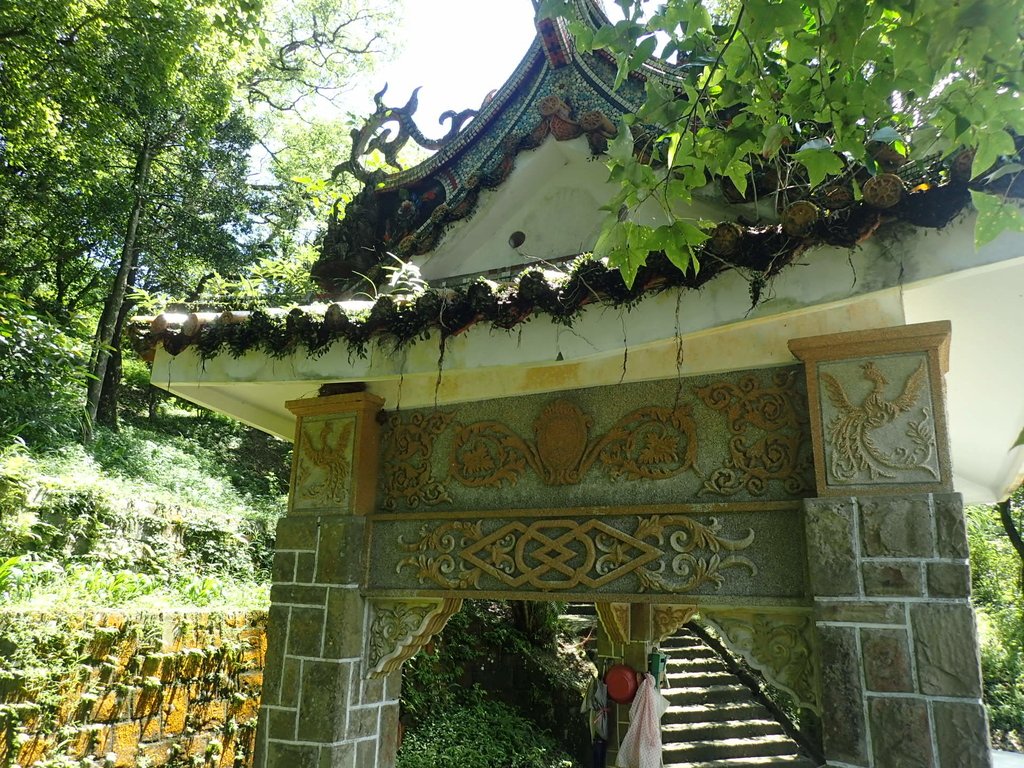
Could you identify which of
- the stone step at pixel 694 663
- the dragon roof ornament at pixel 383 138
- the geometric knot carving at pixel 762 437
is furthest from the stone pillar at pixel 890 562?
the stone step at pixel 694 663

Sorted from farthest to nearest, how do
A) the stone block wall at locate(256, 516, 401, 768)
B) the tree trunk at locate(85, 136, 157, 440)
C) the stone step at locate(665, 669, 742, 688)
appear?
1. the tree trunk at locate(85, 136, 157, 440)
2. the stone step at locate(665, 669, 742, 688)
3. the stone block wall at locate(256, 516, 401, 768)

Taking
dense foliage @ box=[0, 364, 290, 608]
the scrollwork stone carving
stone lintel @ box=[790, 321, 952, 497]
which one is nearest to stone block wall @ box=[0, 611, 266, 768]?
dense foliage @ box=[0, 364, 290, 608]

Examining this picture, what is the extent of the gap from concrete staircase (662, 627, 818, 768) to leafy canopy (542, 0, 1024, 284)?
735cm

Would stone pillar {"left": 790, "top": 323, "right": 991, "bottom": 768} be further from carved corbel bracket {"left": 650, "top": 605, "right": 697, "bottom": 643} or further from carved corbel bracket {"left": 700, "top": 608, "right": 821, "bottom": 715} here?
carved corbel bracket {"left": 650, "top": 605, "right": 697, "bottom": 643}

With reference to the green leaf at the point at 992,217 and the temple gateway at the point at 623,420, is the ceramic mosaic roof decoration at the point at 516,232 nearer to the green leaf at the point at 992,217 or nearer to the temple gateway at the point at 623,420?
the temple gateway at the point at 623,420

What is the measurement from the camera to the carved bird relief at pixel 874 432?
266 centimetres

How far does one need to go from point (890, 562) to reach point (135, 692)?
458 cm

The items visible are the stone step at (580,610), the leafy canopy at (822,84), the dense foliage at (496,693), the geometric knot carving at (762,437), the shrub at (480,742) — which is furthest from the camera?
the stone step at (580,610)

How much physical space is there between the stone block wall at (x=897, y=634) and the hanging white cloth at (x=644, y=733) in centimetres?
347

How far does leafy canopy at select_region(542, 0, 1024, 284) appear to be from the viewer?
5.69 feet

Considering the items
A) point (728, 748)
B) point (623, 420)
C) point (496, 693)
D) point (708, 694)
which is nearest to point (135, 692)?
point (623, 420)

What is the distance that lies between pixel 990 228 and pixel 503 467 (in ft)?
7.55

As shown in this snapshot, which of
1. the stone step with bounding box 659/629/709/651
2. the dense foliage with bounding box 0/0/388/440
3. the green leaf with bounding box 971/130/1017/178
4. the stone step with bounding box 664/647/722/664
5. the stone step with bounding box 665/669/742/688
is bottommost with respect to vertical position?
the stone step with bounding box 665/669/742/688

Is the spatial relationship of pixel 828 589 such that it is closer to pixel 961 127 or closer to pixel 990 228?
pixel 990 228
